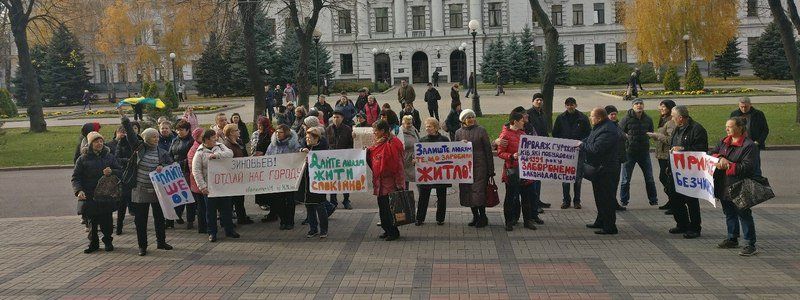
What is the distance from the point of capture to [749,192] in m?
9.57

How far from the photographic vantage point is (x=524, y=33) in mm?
66562

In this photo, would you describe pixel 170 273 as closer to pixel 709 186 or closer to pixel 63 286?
pixel 63 286

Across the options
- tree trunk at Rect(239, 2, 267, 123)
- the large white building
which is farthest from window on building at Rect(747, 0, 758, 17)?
tree trunk at Rect(239, 2, 267, 123)

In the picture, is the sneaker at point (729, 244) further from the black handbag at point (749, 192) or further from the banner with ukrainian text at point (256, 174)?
the banner with ukrainian text at point (256, 174)

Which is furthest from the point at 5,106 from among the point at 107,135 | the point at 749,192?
the point at 749,192

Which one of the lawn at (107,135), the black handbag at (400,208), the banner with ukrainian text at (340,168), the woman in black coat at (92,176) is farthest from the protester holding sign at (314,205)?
the lawn at (107,135)

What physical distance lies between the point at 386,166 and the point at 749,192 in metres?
4.73

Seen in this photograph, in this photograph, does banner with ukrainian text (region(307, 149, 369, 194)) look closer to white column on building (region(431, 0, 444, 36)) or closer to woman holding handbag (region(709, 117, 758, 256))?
woman holding handbag (region(709, 117, 758, 256))

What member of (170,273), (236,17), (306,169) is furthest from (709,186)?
(236,17)

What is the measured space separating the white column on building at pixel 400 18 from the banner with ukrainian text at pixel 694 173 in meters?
Answer: 65.5

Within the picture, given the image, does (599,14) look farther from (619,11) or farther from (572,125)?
(572,125)

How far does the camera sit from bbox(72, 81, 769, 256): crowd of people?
1103cm

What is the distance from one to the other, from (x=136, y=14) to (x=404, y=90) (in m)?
43.7

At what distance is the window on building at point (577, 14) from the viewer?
7606cm
